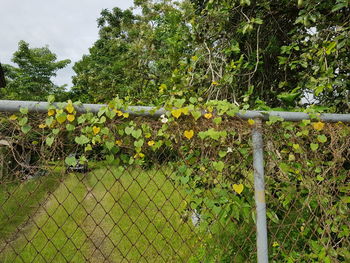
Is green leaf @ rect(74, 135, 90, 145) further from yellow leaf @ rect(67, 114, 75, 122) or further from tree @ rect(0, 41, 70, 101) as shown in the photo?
tree @ rect(0, 41, 70, 101)

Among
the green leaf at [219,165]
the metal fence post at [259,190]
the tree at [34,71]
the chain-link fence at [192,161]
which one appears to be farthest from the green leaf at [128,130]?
the tree at [34,71]

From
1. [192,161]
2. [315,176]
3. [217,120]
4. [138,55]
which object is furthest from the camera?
[138,55]

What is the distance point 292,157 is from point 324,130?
23 cm

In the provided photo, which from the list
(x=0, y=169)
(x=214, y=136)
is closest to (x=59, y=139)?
(x=0, y=169)

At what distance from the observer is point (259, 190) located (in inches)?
60.2

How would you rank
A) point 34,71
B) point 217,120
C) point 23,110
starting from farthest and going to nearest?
1. point 34,71
2. point 217,120
3. point 23,110

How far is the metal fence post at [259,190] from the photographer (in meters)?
1.51

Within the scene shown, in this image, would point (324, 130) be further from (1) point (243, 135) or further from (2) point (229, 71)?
(2) point (229, 71)

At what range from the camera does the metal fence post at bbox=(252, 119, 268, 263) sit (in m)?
1.51

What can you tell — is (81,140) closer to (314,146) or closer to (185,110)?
(185,110)

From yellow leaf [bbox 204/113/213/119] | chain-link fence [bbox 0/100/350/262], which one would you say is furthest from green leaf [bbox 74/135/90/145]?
yellow leaf [bbox 204/113/213/119]

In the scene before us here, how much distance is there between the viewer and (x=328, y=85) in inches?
87.6

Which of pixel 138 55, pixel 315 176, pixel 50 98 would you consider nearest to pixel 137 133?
pixel 50 98

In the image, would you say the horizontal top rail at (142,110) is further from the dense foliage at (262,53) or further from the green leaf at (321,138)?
the dense foliage at (262,53)
